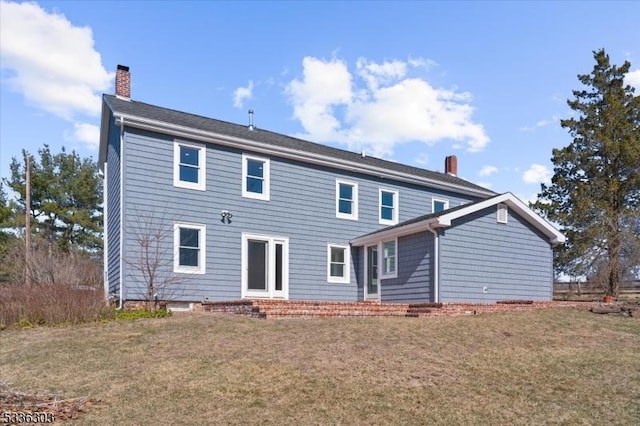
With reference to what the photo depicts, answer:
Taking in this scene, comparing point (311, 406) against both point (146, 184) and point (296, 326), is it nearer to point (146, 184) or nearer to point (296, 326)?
point (296, 326)

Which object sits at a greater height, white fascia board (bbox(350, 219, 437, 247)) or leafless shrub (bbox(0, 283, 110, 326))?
white fascia board (bbox(350, 219, 437, 247))

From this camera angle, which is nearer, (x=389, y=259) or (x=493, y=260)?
(x=493, y=260)

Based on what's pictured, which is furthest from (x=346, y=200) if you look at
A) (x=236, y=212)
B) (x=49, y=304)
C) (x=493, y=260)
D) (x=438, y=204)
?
(x=49, y=304)

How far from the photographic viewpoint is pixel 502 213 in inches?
733

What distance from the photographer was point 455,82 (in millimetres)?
18375

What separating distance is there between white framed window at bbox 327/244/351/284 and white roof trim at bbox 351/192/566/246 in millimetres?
534

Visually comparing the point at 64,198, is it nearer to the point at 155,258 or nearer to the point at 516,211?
the point at 155,258

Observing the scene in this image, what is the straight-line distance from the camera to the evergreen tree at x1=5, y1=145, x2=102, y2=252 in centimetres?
3844

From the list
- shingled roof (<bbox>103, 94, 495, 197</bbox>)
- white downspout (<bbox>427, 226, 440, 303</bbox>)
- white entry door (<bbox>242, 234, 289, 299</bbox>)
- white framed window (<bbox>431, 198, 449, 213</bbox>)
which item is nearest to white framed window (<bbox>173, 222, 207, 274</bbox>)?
white entry door (<bbox>242, 234, 289, 299</bbox>)

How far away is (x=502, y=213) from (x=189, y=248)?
10089mm

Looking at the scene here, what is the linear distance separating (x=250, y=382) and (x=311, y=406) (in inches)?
51.0

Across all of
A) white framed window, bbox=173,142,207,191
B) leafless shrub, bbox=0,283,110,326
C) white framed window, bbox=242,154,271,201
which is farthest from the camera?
white framed window, bbox=242,154,271,201

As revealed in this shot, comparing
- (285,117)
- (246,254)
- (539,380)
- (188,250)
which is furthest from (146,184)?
(539,380)

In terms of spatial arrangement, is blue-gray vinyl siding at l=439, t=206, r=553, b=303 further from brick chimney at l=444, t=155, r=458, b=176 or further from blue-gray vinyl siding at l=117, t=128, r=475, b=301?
brick chimney at l=444, t=155, r=458, b=176
